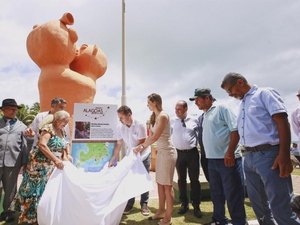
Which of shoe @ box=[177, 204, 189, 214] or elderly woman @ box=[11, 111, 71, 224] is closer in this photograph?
elderly woman @ box=[11, 111, 71, 224]

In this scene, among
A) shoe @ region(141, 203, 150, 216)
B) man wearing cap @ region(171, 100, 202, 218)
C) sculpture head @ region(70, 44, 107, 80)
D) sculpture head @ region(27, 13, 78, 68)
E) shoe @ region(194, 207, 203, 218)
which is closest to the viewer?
shoe @ region(194, 207, 203, 218)

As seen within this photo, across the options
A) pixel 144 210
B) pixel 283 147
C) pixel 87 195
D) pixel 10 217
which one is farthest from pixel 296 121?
pixel 10 217

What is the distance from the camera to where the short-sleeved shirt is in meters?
4.40

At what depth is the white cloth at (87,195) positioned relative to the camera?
3219 millimetres

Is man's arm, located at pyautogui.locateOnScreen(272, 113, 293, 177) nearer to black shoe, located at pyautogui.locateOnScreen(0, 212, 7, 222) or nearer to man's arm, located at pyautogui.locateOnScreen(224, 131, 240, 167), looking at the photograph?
man's arm, located at pyautogui.locateOnScreen(224, 131, 240, 167)

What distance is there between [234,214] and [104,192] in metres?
1.78

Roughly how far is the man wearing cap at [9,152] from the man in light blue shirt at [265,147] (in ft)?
11.5

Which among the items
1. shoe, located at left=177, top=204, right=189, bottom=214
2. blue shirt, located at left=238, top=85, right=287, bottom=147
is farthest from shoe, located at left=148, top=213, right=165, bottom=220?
blue shirt, located at left=238, top=85, right=287, bottom=147

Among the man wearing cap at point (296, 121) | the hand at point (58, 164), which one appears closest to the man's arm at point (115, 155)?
the hand at point (58, 164)

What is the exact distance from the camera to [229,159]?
3.30 m

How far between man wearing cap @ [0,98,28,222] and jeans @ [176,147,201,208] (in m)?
2.83

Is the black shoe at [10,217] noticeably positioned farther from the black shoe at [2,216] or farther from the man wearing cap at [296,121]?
the man wearing cap at [296,121]

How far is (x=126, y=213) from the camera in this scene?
4613 millimetres

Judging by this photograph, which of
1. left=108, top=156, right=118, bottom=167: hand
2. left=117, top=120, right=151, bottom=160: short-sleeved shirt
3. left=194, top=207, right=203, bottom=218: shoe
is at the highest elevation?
left=117, top=120, right=151, bottom=160: short-sleeved shirt
